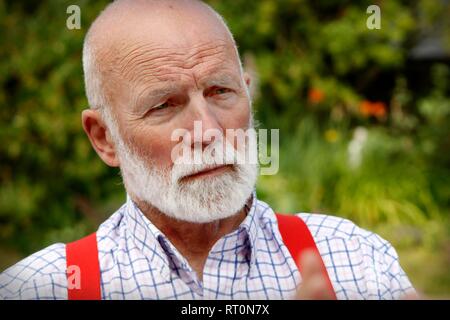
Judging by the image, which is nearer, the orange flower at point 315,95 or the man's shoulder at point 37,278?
the man's shoulder at point 37,278

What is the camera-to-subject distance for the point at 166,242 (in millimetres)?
1517

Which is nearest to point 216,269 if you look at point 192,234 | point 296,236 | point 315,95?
point 192,234

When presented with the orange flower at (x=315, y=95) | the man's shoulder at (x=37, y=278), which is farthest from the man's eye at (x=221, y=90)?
the orange flower at (x=315, y=95)

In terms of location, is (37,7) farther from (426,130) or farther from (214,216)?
(214,216)

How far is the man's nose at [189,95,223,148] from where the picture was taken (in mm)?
1430

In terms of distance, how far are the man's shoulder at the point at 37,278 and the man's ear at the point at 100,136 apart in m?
0.26

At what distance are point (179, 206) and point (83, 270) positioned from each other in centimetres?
25

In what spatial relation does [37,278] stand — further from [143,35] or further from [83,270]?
[143,35]

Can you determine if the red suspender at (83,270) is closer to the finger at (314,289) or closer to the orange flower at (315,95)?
the finger at (314,289)

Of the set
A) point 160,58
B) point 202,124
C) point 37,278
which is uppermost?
point 160,58

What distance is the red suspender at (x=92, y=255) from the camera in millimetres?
1425

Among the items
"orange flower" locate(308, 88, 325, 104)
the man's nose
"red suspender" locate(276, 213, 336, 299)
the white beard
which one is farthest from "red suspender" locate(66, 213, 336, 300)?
"orange flower" locate(308, 88, 325, 104)

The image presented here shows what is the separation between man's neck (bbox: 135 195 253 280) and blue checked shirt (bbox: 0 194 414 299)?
41 millimetres

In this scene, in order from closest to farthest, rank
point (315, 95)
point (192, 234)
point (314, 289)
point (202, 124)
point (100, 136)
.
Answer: point (314, 289) < point (202, 124) < point (192, 234) < point (100, 136) < point (315, 95)
